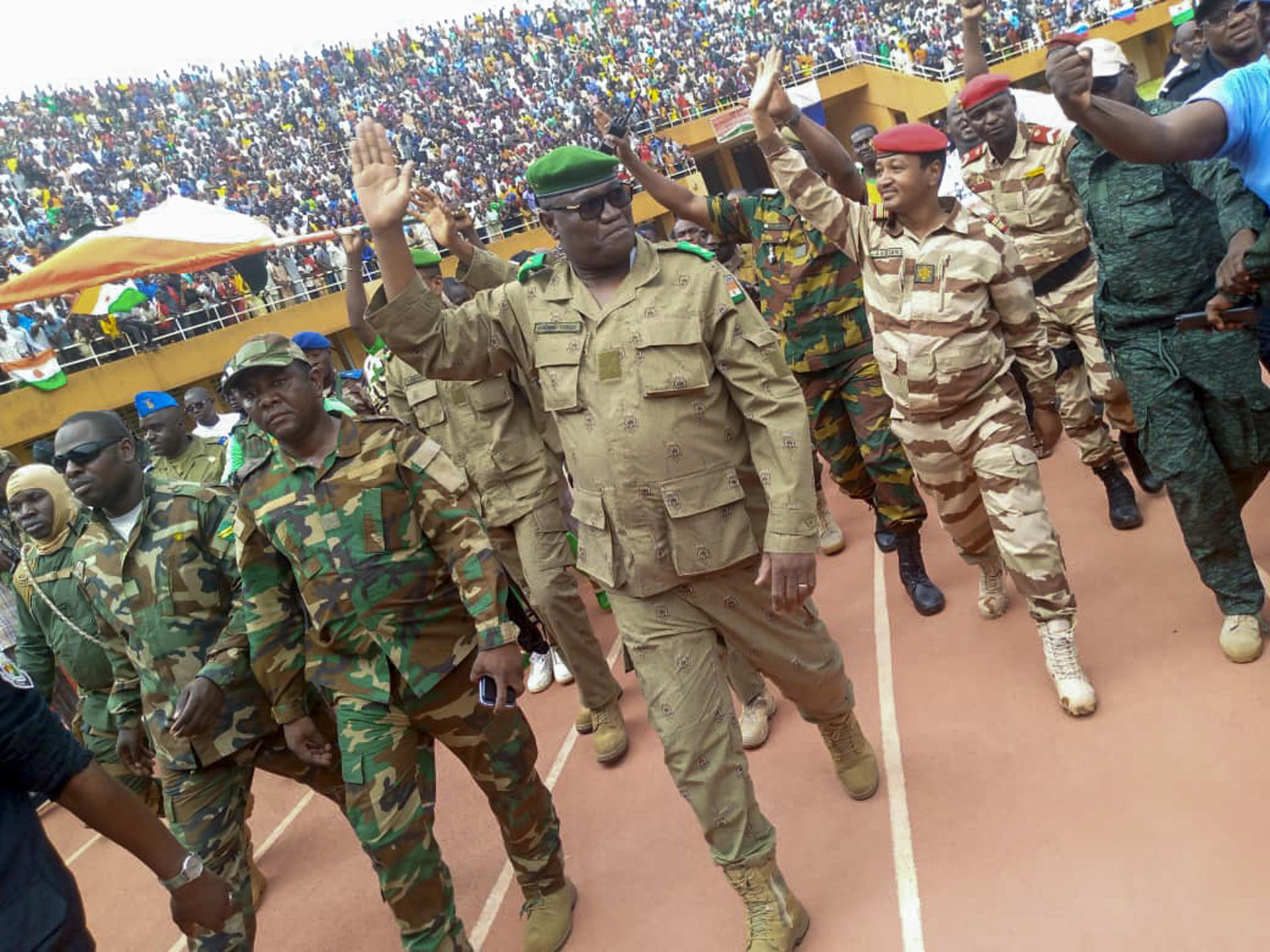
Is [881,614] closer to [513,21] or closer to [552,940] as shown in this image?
[552,940]

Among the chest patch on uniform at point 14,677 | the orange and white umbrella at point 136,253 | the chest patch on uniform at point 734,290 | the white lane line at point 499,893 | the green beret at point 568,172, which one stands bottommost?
the white lane line at point 499,893

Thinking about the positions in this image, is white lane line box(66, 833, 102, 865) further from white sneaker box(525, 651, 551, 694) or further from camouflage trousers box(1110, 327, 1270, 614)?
camouflage trousers box(1110, 327, 1270, 614)

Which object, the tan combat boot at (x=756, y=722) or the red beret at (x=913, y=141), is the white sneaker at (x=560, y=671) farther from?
the red beret at (x=913, y=141)

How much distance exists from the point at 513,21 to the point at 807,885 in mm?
35680

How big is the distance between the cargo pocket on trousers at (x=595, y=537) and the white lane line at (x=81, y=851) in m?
5.00

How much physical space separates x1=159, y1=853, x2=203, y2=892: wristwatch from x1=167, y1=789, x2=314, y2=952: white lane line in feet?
9.99

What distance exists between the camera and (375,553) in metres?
3.27

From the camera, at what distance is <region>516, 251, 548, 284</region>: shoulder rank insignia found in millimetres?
3299

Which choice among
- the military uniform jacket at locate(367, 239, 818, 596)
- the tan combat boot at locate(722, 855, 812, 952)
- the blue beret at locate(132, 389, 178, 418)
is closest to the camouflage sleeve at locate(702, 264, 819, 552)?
the military uniform jacket at locate(367, 239, 818, 596)

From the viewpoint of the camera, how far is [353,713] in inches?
130

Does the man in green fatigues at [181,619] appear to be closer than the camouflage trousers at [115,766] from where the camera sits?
Yes

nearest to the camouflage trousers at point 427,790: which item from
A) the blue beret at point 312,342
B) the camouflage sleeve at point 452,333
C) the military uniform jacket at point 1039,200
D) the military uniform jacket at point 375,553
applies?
the military uniform jacket at point 375,553

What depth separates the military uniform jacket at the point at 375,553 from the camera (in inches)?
128

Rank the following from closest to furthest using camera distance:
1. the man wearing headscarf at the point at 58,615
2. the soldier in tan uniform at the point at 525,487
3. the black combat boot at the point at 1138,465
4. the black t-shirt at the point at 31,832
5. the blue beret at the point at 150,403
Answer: the black t-shirt at the point at 31,832 → the man wearing headscarf at the point at 58,615 → the soldier in tan uniform at the point at 525,487 → the black combat boot at the point at 1138,465 → the blue beret at the point at 150,403
